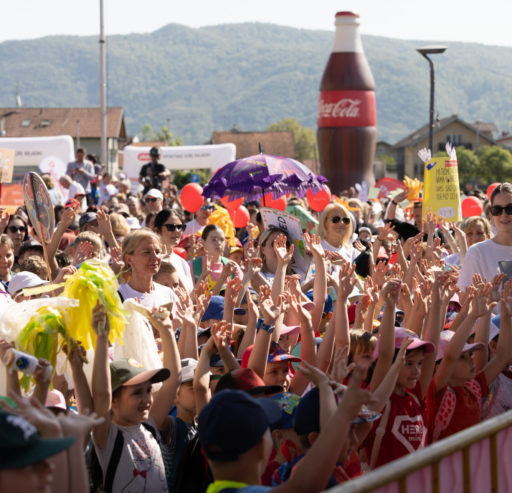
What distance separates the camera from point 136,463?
11.7 ft

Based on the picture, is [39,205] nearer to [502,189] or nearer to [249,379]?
[249,379]

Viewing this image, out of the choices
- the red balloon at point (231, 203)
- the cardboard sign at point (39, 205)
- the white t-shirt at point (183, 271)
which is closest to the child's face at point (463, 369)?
the white t-shirt at point (183, 271)

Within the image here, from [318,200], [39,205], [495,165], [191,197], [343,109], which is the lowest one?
[495,165]

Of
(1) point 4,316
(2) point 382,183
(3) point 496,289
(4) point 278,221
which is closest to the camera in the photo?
(1) point 4,316

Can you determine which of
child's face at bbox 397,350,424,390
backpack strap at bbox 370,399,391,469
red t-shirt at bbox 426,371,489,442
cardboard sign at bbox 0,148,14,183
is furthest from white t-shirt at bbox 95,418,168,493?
cardboard sign at bbox 0,148,14,183

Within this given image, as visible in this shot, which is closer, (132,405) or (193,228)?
(132,405)

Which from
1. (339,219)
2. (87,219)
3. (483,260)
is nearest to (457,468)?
(483,260)

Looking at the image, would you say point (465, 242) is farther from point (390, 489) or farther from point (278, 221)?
point (390, 489)

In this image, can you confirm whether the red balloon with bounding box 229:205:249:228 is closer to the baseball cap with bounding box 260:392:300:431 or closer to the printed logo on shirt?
the printed logo on shirt

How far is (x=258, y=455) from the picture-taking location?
112 inches

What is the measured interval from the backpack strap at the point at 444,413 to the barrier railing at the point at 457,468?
1.08 m

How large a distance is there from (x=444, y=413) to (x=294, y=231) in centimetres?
295

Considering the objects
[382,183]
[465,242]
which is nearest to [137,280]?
[465,242]

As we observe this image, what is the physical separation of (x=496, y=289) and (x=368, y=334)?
3.63ft
